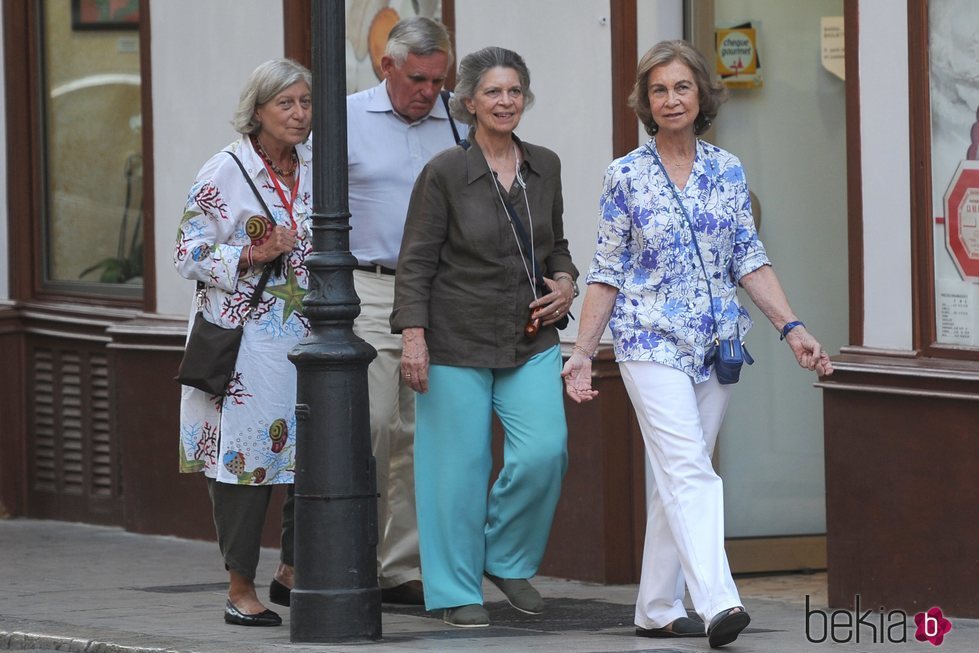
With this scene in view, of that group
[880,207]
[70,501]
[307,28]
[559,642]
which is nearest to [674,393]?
[559,642]

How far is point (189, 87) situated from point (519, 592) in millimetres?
4286

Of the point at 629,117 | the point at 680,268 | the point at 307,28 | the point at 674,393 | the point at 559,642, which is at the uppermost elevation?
the point at 307,28

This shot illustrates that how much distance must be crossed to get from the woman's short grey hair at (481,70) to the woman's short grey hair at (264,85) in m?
0.63

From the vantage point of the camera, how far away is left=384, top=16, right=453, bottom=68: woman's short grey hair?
24.9ft

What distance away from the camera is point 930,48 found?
7.58m

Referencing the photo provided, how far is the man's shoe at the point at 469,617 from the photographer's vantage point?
727cm

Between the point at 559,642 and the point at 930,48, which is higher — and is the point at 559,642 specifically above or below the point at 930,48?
below

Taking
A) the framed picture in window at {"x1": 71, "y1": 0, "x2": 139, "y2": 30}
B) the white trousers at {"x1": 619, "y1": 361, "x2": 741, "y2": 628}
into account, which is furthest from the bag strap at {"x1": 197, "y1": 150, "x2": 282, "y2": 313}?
the framed picture in window at {"x1": 71, "y1": 0, "x2": 139, "y2": 30}

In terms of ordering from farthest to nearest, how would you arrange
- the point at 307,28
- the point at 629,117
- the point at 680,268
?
the point at 307,28, the point at 629,117, the point at 680,268

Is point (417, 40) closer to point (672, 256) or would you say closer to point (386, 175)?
point (386, 175)

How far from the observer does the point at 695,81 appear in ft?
22.4

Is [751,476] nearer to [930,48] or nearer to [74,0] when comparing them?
[930,48]

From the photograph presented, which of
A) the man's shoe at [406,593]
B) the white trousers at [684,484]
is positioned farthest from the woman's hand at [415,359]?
the man's shoe at [406,593]

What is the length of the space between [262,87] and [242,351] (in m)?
0.97
